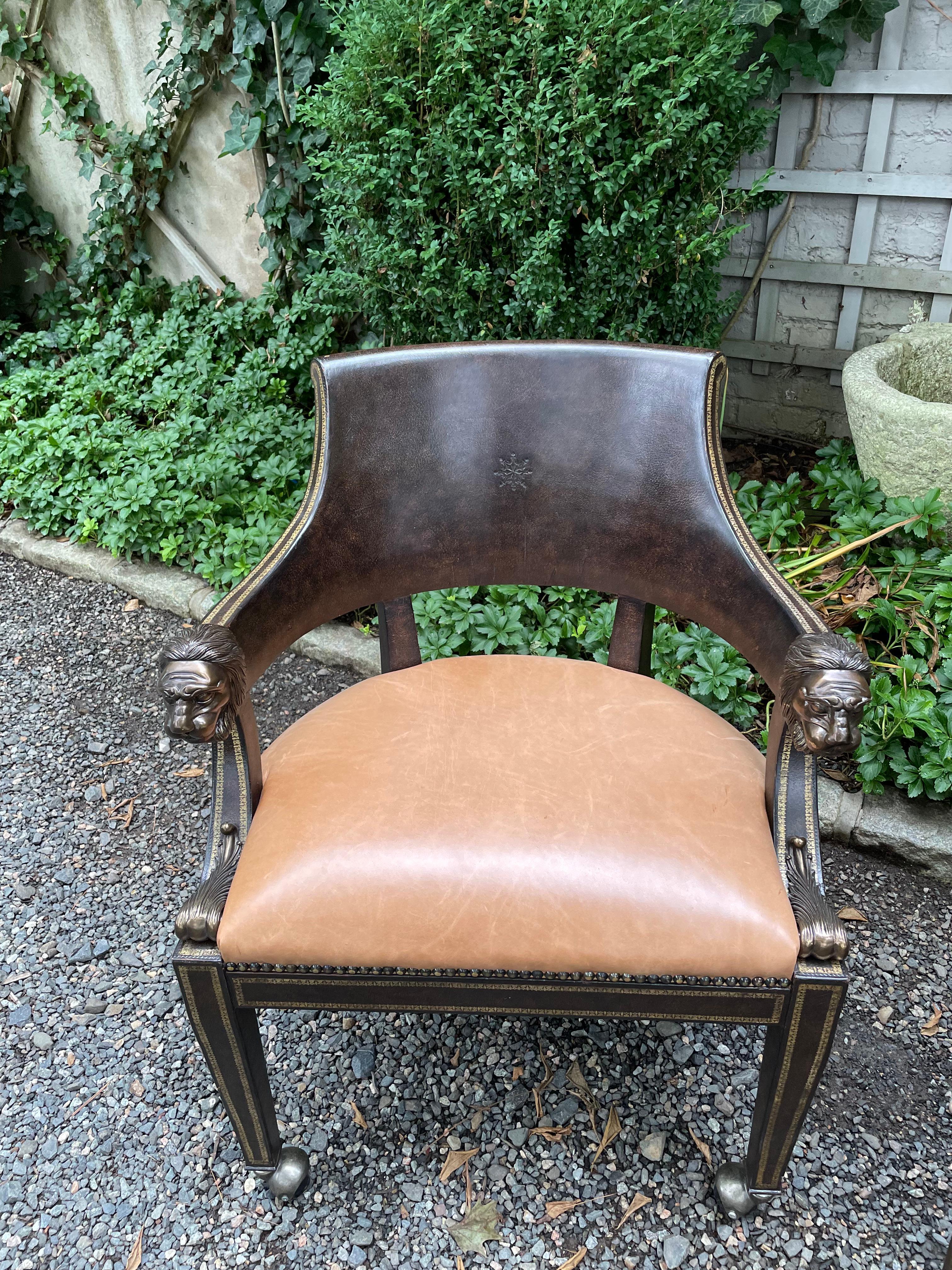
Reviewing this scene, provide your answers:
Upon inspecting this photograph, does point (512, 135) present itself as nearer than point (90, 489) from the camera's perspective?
Yes

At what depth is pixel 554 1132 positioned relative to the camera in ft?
4.68

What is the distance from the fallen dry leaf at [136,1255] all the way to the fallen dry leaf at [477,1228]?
0.43 metres

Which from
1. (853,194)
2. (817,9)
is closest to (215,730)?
(817,9)

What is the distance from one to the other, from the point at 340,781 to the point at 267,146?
2849 millimetres

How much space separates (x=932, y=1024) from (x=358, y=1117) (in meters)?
0.98

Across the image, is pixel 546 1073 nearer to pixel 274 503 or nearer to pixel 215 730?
pixel 215 730


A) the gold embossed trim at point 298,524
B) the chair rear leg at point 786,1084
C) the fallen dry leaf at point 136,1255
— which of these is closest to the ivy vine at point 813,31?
the gold embossed trim at point 298,524

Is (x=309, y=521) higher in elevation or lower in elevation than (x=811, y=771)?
higher

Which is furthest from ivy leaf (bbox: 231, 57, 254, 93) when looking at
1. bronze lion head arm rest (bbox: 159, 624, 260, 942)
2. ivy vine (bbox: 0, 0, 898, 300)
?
bronze lion head arm rest (bbox: 159, 624, 260, 942)

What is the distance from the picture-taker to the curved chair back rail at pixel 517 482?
4.48ft

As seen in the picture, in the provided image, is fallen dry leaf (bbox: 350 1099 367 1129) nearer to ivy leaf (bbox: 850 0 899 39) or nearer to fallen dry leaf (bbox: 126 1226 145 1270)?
fallen dry leaf (bbox: 126 1226 145 1270)

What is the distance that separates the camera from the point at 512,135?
203 centimetres

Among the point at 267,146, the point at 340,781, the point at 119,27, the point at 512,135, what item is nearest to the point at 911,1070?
the point at 340,781

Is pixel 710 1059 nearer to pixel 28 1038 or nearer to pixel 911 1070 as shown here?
pixel 911 1070
